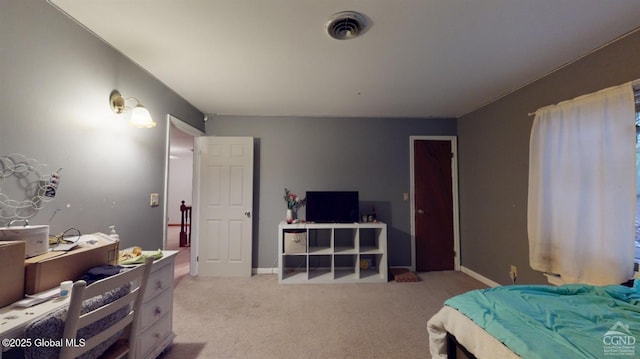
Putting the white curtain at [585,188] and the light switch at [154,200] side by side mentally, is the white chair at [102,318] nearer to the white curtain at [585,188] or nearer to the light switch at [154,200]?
the light switch at [154,200]

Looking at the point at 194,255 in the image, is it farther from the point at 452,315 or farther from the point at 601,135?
the point at 601,135

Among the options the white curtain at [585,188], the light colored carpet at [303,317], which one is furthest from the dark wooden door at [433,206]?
the white curtain at [585,188]

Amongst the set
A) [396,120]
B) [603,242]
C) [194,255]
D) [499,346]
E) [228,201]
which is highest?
[396,120]

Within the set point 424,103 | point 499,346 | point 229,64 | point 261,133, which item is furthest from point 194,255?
point 424,103

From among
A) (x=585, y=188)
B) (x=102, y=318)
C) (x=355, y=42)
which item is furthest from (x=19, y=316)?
(x=585, y=188)

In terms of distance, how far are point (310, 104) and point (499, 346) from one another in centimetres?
296

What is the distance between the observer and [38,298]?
1.09 metres

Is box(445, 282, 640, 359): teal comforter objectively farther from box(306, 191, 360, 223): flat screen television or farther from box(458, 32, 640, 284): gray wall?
box(306, 191, 360, 223): flat screen television

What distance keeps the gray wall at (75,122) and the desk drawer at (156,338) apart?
81 cm

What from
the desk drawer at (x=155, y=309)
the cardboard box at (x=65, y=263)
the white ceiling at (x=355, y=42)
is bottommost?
the desk drawer at (x=155, y=309)

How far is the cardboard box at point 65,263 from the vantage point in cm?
112

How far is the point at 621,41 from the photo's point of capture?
1813mm

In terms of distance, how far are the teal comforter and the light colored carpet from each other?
828mm

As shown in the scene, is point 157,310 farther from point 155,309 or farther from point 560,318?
point 560,318
